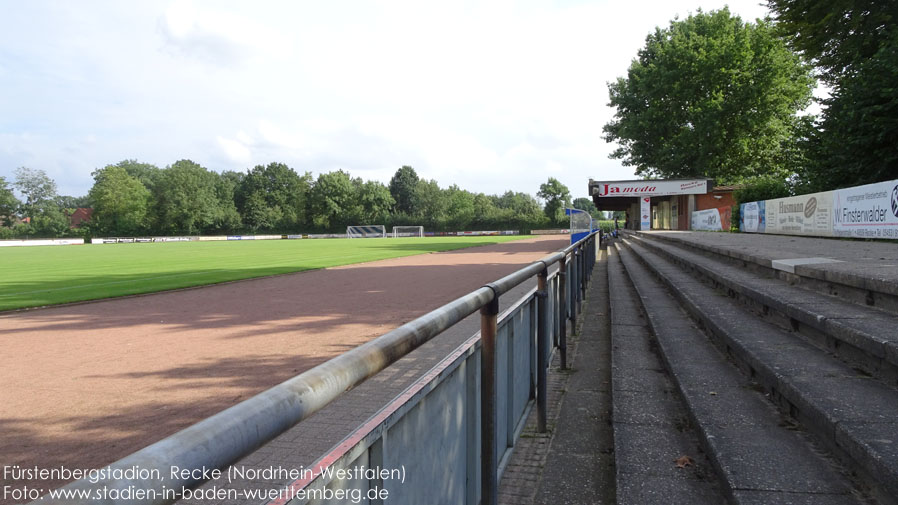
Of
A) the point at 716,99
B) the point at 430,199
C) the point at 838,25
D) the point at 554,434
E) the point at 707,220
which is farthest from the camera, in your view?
the point at 430,199

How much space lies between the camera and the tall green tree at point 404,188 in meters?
118

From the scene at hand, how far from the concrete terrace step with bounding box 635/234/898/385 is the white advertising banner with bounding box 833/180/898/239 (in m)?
9.24

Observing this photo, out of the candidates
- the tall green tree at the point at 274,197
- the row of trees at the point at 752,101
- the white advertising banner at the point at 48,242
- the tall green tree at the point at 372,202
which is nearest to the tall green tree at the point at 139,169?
the tall green tree at the point at 274,197

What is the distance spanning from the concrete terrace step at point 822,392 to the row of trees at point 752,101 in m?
18.3

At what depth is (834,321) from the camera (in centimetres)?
355

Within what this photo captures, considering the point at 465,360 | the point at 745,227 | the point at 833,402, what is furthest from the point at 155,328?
the point at 745,227

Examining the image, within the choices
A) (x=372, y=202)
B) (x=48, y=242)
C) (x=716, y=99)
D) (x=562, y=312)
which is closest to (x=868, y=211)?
(x=562, y=312)

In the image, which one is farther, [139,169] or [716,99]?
[139,169]

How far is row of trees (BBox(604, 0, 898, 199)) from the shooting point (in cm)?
1833

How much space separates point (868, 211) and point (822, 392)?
1427 cm

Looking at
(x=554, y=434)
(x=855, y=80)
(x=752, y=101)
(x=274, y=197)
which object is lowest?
(x=554, y=434)

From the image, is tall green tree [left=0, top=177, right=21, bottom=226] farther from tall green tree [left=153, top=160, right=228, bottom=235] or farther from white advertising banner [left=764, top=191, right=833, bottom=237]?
white advertising banner [left=764, top=191, right=833, bottom=237]

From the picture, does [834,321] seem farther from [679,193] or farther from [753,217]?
[679,193]

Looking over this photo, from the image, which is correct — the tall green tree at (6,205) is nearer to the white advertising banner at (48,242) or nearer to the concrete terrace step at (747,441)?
the white advertising banner at (48,242)
